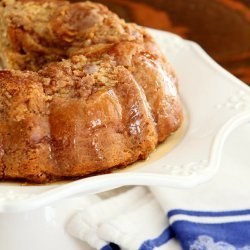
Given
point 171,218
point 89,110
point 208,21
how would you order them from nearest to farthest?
point 89,110
point 171,218
point 208,21

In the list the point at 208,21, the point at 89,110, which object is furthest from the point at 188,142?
the point at 208,21

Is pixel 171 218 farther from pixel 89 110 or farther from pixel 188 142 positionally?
pixel 89 110

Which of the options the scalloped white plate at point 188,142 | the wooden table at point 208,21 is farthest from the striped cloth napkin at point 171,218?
the wooden table at point 208,21

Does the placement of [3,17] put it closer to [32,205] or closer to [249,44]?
[32,205]

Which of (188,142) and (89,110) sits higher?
(89,110)

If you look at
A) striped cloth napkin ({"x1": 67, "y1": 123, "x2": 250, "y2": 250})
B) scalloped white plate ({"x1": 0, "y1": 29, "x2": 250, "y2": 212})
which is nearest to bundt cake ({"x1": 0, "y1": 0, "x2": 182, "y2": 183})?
scalloped white plate ({"x1": 0, "y1": 29, "x2": 250, "y2": 212})

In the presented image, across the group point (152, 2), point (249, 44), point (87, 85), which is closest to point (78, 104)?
point (87, 85)

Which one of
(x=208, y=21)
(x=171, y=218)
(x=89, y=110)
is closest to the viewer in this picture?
(x=89, y=110)
